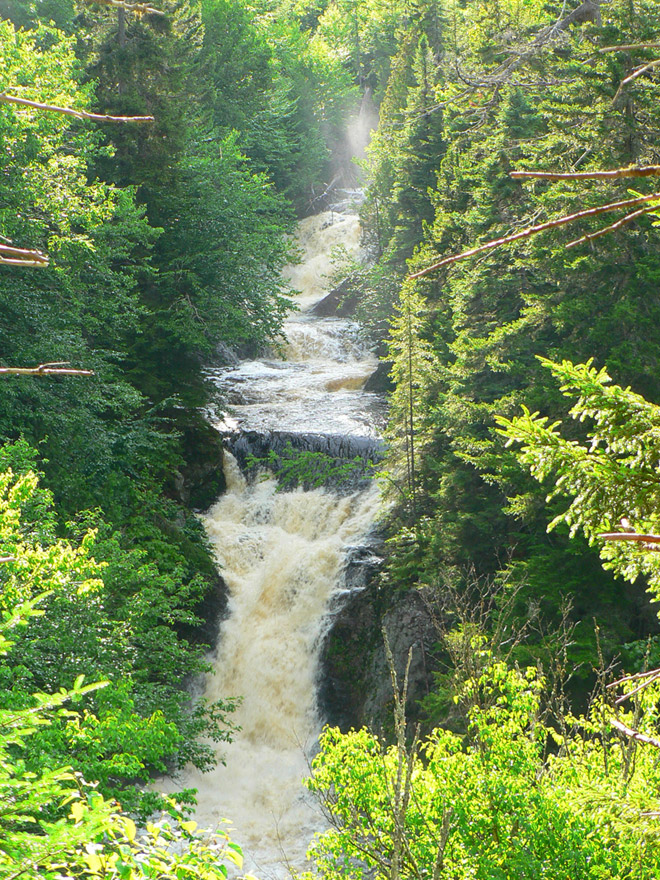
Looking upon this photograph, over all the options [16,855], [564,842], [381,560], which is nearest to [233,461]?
[381,560]

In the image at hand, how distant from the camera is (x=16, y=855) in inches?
150

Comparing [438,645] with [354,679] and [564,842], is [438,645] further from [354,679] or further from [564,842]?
[564,842]

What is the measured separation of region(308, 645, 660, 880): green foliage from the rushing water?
4934mm

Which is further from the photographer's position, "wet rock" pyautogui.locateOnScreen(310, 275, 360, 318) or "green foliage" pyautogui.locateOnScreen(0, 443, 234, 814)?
"wet rock" pyautogui.locateOnScreen(310, 275, 360, 318)

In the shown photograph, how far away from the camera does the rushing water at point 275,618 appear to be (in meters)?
13.6

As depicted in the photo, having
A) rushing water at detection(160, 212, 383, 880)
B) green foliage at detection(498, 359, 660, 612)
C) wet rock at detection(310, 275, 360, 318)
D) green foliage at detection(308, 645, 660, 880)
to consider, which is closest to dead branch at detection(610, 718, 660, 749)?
green foliage at detection(498, 359, 660, 612)

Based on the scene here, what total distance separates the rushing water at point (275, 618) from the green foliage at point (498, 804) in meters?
4.93

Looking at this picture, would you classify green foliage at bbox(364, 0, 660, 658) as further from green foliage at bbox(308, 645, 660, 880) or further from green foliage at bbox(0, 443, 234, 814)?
green foliage at bbox(0, 443, 234, 814)

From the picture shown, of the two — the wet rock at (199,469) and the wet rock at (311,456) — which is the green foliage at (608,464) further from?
the wet rock at (199,469)

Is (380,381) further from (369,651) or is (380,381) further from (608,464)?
(608,464)

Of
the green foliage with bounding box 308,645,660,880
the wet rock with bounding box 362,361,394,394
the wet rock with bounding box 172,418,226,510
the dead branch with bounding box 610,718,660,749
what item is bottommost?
the wet rock with bounding box 172,418,226,510

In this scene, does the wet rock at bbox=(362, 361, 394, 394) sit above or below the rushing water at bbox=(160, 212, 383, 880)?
above

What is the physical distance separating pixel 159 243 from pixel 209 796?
15551 mm

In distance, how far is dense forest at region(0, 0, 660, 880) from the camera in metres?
5.01
